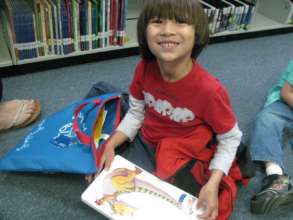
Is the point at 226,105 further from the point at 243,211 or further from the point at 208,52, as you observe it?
the point at 208,52

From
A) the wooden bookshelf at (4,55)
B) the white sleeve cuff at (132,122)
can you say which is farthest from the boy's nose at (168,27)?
the wooden bookshelf at (4,55)

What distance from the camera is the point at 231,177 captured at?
1019 mm

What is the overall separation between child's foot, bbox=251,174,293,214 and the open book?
0.97 ft

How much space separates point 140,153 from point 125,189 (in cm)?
16

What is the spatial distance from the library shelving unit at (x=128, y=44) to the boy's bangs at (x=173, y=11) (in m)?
1.02

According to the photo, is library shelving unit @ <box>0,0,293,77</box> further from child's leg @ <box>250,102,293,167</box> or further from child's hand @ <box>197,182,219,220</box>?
child's hand @ <box>197,182,219,220</box>

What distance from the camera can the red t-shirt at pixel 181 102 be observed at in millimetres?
869

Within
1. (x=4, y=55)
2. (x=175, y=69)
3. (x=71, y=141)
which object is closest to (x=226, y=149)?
(x=175, y=69)

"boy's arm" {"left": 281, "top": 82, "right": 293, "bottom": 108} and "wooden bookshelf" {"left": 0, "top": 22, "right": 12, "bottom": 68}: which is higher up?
"boy's arm" {"left": 281, "top": 82, "right": 293, "bottom": 108}

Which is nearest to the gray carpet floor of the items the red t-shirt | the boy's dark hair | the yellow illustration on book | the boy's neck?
the yellow illustration on book

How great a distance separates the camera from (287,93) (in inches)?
48.3

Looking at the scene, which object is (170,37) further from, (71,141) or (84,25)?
(84,25)

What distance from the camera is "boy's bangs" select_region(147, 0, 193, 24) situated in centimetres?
78

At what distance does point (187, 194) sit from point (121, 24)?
3.63 feet
